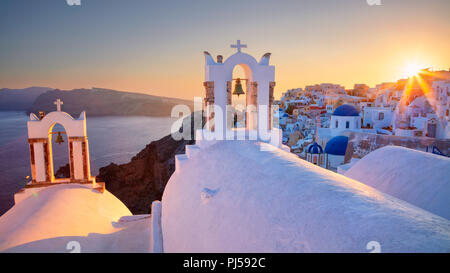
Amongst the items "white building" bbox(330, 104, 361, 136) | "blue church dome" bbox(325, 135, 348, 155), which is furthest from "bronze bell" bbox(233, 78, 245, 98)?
"white building" bbox(330, 104, 361, 136)

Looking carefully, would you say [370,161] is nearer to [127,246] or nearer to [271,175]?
[271,175]

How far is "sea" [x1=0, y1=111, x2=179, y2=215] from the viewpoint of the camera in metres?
21.5

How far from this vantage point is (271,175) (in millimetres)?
2865

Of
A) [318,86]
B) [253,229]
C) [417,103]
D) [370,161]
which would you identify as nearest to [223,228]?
[253,229]

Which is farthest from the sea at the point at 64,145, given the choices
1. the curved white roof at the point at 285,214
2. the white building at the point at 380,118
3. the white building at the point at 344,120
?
the white building at the point at 380,118

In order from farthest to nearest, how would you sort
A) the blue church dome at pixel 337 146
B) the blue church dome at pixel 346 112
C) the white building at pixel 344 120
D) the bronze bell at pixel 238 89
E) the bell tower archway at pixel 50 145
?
the blue church dome at pixel 346 112
the white building at pixel 344 120
the blue church dome at pixel 337 146
the bell tower archway at pixel 50 145
the bronze bell at pixel 238 89

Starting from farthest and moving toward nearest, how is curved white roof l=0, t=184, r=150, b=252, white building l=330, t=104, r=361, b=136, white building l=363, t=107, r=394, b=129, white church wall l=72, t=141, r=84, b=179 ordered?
white building l=363, t=107, r=394, b=129 → white building l=330, t=104, r=361, b=136 → white church wall l=72, t=141, r=84, b=179 → curved white roof l=0, t=184, r=150, b=252

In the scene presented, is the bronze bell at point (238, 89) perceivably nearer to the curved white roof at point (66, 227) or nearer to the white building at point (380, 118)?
the curved white roof at point (66, 227)

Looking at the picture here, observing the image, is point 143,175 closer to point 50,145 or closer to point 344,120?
point 50,145

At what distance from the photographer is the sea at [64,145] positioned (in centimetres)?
2145

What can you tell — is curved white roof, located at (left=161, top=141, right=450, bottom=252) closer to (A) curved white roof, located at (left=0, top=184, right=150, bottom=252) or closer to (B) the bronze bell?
(A) curved white roof, located at (left=0, top=184, right=150, bottom=252)

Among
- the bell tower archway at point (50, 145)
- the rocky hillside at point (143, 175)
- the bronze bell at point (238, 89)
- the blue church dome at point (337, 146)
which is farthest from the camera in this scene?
the rocky hillside at point (143, 175)

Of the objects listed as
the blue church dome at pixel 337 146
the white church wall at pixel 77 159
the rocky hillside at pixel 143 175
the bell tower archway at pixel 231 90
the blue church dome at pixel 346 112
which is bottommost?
the rocky hillside at pixel 143 175

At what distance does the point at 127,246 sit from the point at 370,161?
4.72 meters
